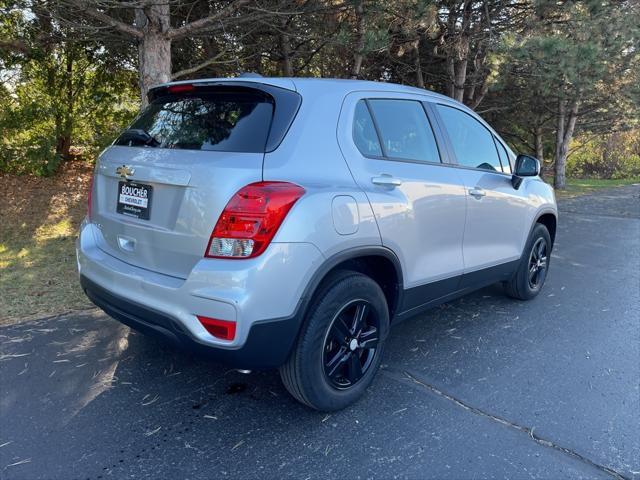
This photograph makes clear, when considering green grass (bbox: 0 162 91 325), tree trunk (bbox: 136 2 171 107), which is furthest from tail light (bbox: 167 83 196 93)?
tree trunk (bbox: 136 2 171 107)

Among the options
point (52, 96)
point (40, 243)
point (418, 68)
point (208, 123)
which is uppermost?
point (418, 68)

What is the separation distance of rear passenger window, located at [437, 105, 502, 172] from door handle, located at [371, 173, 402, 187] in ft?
3.05

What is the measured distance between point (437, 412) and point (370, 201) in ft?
4.31

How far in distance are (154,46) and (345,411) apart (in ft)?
18.1

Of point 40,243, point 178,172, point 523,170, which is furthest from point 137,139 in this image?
point 40,243

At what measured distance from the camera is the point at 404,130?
10.8 ft

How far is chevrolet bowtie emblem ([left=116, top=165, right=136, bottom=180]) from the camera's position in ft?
8.91

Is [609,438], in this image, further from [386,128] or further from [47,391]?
[47,391]

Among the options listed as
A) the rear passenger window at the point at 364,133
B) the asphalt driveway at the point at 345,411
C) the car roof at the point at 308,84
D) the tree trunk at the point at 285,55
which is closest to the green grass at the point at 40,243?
the asphalt driveway at the point at 345,411

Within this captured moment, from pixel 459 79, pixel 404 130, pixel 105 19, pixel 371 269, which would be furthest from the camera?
pixel 459 79

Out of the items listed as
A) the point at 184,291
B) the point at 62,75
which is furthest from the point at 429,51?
the point at 184,291

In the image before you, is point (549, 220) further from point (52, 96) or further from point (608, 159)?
point (608, 159)

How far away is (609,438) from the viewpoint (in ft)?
8.98

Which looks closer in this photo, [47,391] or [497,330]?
[47,391]
